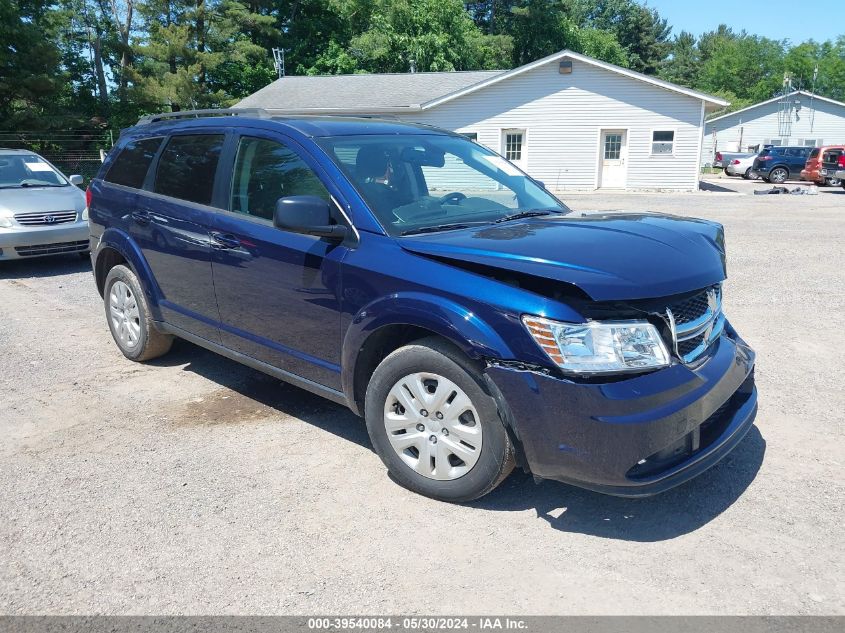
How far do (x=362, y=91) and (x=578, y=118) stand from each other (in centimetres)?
940

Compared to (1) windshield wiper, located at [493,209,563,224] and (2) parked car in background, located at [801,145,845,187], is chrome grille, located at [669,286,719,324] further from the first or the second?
(2) parked car in background, located at [801,145,845,187]

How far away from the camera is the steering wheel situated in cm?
418

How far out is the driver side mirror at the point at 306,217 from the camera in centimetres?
364

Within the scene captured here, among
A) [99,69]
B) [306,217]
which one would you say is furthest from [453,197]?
[99,69]

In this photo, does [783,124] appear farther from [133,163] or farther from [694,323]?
[694,323]

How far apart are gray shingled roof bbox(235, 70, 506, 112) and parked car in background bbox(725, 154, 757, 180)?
16128 millimetres

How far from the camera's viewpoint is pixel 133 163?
5641 millimetres

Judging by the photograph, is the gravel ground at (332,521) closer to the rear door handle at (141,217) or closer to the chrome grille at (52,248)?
the rear door handle at (141,217)

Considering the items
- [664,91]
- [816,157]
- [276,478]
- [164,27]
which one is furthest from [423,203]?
[164,27]

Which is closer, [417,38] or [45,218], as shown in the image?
[45,218]

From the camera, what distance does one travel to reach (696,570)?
118 inches

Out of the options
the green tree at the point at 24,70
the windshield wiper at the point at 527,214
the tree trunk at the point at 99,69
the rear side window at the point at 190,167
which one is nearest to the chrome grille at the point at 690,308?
the windshield wiper at the point at 527,214

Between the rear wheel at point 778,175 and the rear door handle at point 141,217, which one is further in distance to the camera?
the rear wheel at point 778,175

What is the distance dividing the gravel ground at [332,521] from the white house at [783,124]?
161 feet
